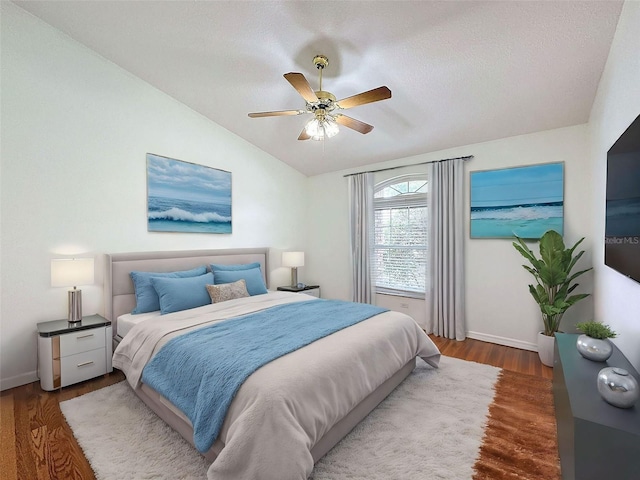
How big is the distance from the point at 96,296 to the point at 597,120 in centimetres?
514

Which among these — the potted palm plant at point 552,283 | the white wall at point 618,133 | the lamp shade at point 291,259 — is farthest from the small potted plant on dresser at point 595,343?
the lamp shade at point 291,259

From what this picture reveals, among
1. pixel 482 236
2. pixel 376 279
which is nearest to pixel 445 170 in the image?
pixel 482 236

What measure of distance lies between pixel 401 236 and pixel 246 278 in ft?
7.81

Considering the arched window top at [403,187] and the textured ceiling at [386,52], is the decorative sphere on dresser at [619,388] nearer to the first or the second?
the textured ceiling at [386,52]

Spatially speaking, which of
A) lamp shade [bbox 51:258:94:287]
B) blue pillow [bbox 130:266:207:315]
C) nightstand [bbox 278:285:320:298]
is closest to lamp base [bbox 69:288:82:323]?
lamp shade [bbox 51:258:94:287]

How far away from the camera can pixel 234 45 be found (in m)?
2.75

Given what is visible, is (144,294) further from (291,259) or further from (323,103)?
(323,103)

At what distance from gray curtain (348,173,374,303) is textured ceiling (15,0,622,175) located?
1190 mm

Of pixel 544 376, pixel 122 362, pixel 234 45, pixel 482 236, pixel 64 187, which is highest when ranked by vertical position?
pixel 234 45

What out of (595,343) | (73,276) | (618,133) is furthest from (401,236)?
(73,276)

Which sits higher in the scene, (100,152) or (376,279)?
(100,152)

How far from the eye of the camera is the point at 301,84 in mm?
2174

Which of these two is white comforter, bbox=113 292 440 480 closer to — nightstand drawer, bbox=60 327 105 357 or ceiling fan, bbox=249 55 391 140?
nightstand drawer, bbox=60 327 105 357

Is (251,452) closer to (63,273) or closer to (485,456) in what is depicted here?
(485,456)
